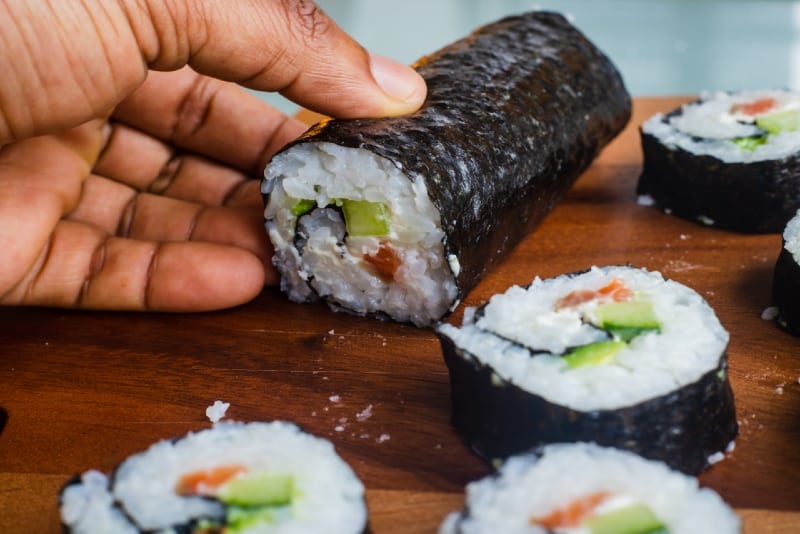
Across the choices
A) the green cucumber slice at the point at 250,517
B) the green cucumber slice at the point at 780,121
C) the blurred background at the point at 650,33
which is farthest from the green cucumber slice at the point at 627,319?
the blurred background at the point at 650,33

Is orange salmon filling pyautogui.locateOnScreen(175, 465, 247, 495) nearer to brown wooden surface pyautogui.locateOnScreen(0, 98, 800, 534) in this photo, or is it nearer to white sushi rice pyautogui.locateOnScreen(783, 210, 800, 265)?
brown wooden surface pyautogui.locateOnScreen(0, 98, 800, 534)

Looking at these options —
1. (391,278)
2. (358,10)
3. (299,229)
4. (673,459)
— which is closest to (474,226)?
(391,278)

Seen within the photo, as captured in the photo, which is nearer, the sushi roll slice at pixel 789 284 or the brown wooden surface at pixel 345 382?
the brown wooden surface at pixel 345 382

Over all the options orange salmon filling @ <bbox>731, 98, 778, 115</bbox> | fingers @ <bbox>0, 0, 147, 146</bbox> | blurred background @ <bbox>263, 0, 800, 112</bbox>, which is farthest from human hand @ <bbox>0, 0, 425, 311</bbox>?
blurred background @ <bbox>263, 0, 800, 112</bbox>

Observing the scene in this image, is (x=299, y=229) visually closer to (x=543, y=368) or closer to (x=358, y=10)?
(x=543, y=368)

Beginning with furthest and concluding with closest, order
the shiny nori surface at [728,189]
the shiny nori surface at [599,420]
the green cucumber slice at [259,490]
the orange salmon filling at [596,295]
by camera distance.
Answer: the shiny nori surface at [728,189] < the orange salmon filling at [596,295] < the shiny nori surface at [599,420] < the green cucumber slice at [259,490]

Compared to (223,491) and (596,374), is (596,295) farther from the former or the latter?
(223,491)

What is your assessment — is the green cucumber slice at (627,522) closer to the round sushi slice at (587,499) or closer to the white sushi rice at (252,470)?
the round sushi slice at (587,499)
